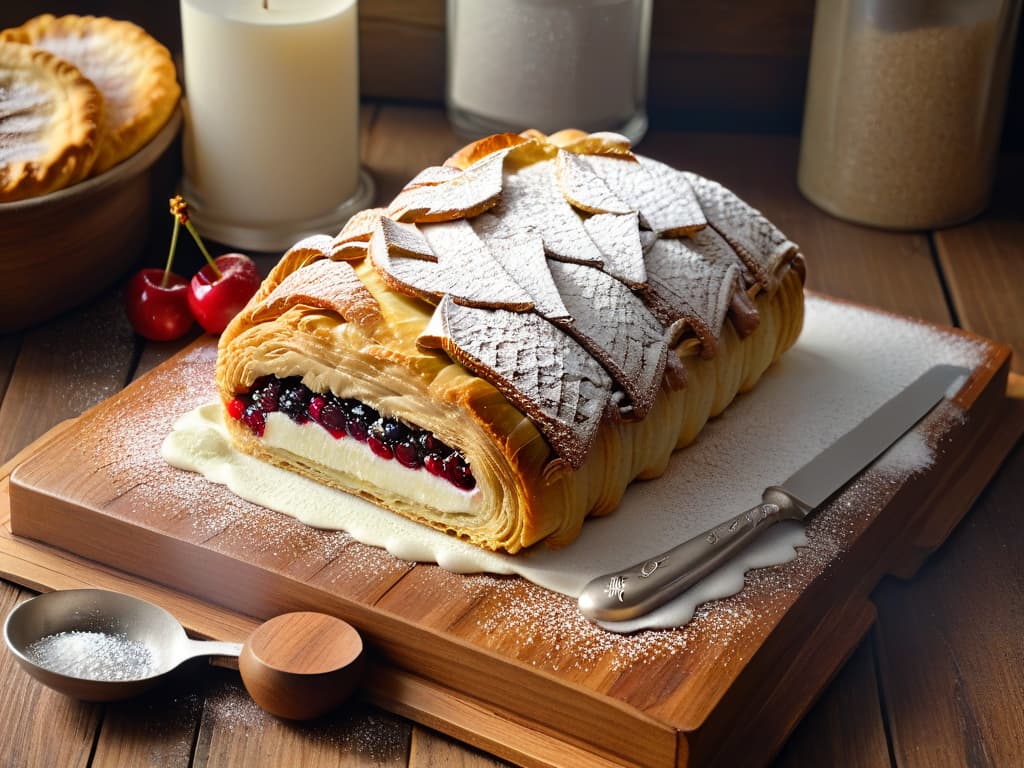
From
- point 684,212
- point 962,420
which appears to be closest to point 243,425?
point 684,212

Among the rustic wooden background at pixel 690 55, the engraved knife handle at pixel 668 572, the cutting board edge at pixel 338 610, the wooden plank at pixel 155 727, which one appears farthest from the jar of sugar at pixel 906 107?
the wooden plank at pixel 155 727

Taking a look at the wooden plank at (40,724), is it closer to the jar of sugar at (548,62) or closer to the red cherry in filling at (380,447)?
the red cherry in filling at (380,447)

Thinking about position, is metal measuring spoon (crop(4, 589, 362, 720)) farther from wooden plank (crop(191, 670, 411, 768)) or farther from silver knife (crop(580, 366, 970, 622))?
silver knife (crop(580, 366, 970, 622))

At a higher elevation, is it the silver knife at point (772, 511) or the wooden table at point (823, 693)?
the silver knife at point (772, 511)

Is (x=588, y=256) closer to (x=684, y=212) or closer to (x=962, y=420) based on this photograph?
(x=684, y=212)

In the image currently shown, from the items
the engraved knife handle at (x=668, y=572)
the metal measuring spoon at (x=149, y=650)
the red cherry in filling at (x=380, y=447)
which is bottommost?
the metal measuring spoon at (x=149, y=650)

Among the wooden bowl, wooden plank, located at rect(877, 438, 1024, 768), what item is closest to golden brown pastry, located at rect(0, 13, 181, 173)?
the wooden bowl

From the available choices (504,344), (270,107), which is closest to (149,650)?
(504,344)
